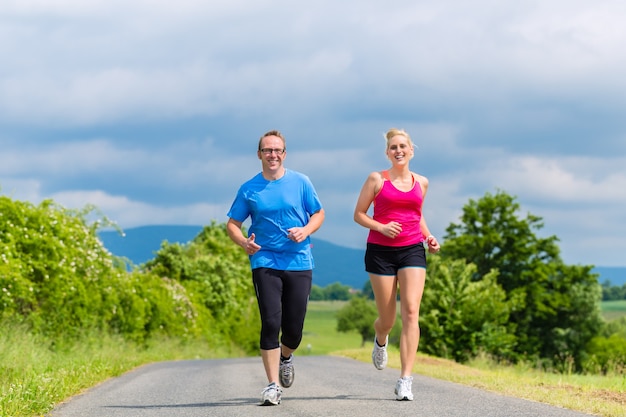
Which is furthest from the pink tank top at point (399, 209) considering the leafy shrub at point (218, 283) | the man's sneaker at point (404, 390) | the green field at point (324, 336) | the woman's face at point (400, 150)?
the green field at point (324, 336)

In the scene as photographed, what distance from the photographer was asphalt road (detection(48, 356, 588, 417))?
7.54 metres

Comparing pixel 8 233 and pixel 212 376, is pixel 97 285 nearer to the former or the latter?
pixel 8 233

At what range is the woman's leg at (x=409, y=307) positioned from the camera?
8.36 meters

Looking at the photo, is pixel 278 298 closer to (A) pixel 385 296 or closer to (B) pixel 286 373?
(B) pixel 286 373

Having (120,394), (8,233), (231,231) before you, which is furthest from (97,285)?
(231,231)

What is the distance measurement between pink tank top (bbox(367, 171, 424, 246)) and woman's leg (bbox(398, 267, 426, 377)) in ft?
1.08

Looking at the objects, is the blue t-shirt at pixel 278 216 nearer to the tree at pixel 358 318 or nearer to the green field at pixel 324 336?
the green field at pixel 324 336

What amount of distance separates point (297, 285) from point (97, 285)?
18.8m

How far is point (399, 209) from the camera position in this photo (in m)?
8.43

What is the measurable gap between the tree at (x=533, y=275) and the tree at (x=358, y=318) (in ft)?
207

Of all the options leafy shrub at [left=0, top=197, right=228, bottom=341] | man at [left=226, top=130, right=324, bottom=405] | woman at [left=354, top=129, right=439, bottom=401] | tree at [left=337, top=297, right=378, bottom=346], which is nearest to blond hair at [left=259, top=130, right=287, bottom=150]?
man at [left=226, top=130, right=324, bottom=405]

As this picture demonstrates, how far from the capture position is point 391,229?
27.0 ft

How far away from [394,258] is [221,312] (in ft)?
152

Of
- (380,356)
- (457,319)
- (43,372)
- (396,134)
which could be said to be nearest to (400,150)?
(396,134)
